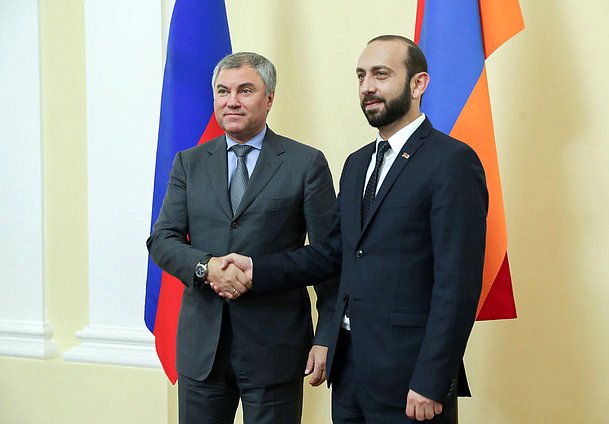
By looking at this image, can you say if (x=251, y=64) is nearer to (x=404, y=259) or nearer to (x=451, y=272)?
(x=404, y=259)

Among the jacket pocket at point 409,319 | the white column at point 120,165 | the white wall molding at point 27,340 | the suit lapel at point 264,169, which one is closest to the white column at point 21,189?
the white wall molding at point 27,340

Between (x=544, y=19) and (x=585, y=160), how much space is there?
0.63 m

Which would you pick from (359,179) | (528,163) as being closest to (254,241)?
(359,179)

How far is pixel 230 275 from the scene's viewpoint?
7.16ft

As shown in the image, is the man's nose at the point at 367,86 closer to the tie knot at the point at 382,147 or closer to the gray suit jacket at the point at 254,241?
the tie knot at the point at 382,147

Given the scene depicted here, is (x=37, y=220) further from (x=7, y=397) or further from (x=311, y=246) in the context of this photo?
(x=311, y=246)

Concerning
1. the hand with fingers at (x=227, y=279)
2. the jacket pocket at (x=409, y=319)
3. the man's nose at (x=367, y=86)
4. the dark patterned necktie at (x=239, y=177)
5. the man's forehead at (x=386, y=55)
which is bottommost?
the jacket pocket at (x=409, y=319)

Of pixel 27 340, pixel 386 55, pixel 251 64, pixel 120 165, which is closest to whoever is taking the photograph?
pixel 386 55

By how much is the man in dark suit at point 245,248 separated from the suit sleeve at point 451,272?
19.9 inches

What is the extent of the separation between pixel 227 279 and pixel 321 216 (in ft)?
1.22

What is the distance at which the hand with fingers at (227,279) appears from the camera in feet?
7.16

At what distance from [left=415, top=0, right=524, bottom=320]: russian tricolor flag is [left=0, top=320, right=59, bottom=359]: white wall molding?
2462 millimetres

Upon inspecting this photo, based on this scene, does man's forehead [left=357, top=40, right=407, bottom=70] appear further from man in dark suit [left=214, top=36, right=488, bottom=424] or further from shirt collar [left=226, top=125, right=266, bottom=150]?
shirt collar [left=226, top=125, right=266, bottom=150]

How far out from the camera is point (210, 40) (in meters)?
3.10
